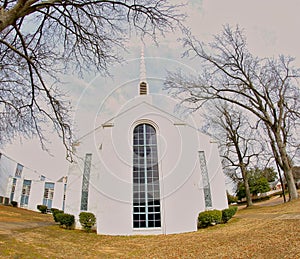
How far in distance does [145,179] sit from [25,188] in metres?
25.7

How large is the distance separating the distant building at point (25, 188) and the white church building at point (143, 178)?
18809 mm

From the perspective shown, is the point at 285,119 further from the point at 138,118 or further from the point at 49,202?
the point at 49,202

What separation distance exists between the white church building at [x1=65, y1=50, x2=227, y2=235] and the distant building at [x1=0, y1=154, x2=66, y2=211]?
1881cm

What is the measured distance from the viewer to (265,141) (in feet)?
63.1

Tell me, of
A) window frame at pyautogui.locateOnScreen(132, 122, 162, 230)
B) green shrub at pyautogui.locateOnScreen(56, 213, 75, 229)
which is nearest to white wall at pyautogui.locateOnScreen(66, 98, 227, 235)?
window frame at pyautogui.locateOnScreen(132, 122, 162, 230)

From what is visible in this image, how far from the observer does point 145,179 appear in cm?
1186

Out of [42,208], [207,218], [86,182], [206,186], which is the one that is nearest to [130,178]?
[86,182]

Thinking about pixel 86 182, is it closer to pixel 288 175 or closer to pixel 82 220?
pixel 82 220

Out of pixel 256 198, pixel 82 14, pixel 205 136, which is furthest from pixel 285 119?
pixel 256 198

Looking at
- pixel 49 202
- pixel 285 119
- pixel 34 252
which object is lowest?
pixel 34 252

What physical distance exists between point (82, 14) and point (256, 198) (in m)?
39.0

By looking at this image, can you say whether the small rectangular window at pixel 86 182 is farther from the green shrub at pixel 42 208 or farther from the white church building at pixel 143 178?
the green shrub at pixel 42 208

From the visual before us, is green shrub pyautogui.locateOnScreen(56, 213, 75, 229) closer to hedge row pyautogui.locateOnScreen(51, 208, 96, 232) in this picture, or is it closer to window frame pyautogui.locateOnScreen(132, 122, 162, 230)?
hedge row pyautogui.locateOnScreen(51, 208, 96, 232)

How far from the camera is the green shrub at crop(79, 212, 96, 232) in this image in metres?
11.8
